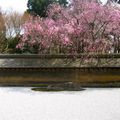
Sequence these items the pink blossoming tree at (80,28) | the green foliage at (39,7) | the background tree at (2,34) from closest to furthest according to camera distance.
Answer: the pink blossoming tree at (80,28) → the background tree at (2,34) → the green foliage at (39,7)

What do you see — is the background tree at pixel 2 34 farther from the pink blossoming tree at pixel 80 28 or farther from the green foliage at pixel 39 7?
the pink blossoming tree at pixel 80 28

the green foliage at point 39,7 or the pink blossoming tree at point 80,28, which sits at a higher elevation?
the green foliage at point 39,7

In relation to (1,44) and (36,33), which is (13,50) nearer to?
(1,44)

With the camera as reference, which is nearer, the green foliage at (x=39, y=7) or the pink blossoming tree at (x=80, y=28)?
the pink blossoming tree at (x=80, y=28)

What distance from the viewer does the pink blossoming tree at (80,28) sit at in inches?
987

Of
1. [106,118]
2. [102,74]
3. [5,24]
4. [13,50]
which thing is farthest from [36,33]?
[5,24]

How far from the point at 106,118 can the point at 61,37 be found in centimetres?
1602

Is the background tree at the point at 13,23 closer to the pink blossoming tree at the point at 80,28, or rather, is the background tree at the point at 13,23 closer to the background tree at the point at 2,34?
the background tree at the point at 2,34

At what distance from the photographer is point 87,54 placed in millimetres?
24469

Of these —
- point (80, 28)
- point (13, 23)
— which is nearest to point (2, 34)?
point (13, 23)

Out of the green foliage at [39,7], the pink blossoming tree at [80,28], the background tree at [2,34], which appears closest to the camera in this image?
the pink blossoming tree at [80,28]

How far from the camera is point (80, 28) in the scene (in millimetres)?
25219

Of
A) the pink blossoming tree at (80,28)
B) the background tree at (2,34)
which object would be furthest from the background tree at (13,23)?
the pink blossoming tree at (80,28)

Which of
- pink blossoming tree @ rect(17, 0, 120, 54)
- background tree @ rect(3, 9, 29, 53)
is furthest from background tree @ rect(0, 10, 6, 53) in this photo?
pink blossoming tree @ rect(17, 0, 120, 54)
